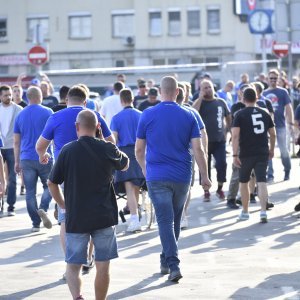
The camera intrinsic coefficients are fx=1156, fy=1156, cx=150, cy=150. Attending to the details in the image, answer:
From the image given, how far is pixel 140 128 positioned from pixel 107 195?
2.21 m

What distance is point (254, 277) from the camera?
35.2 feet

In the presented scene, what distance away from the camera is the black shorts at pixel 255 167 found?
50.1 feet

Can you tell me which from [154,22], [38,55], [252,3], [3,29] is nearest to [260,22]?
[38,55]

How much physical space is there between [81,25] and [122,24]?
2.55 metres

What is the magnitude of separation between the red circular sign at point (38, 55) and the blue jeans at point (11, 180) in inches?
464

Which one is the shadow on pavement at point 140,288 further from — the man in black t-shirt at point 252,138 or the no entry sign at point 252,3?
the no entry sign at point 252,3

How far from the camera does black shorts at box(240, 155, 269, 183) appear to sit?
1528 centimetres

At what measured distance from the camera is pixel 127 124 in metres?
15.0

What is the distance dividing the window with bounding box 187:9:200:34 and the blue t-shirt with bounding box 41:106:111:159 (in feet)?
191

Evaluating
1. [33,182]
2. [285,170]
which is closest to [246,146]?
[33,182]

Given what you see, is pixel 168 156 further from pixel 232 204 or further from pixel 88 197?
pixel 232 204

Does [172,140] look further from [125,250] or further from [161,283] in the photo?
[125,250]

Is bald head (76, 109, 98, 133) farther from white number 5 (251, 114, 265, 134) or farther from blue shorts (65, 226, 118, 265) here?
white number 5 (251, 114, 265, 134)

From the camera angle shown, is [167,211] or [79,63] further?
[79,63]
